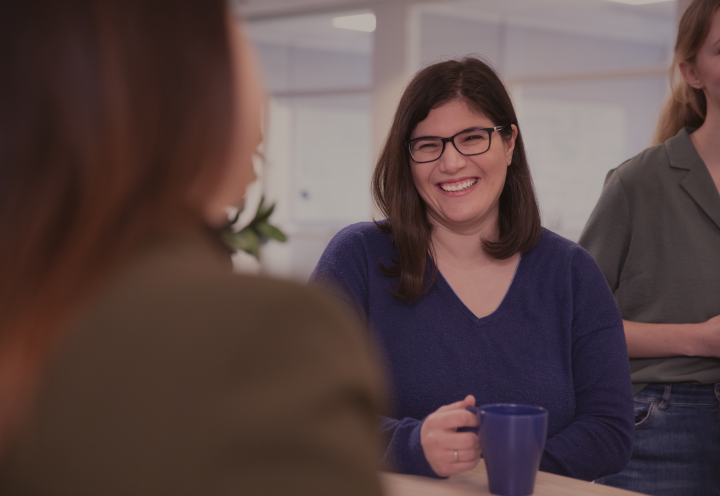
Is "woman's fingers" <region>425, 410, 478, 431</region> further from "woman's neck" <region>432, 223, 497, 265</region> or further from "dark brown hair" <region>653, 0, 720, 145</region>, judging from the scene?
"dark brown hair" <region>653, 0, 720, 145</region>

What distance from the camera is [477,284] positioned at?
5.47 ft

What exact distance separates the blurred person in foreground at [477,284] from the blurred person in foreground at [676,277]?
0.28 meters

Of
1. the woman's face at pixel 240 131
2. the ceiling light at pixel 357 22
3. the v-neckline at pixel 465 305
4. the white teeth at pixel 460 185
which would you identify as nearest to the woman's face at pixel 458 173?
the white teeth at pixel 460 185

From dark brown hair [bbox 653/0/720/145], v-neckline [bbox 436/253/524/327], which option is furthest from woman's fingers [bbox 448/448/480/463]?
dark brown hair [bbox 653/0/720/145]

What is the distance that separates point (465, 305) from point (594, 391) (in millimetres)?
315

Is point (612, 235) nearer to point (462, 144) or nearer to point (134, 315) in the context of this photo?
point (462, 144)

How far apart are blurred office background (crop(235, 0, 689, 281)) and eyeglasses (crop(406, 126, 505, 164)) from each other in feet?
12.0

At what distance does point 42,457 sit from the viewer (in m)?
0.40

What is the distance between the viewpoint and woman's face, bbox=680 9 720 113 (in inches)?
69.0

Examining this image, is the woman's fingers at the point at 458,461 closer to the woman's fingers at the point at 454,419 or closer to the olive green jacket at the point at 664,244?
the woman's fingers at the point at 454,419

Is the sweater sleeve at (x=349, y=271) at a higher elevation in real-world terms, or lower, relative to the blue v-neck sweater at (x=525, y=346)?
higher

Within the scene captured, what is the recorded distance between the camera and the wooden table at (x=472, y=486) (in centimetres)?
113

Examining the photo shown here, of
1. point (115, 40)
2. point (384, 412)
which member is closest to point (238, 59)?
point (115, 40)

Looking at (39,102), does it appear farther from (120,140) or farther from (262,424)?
(262,424)
